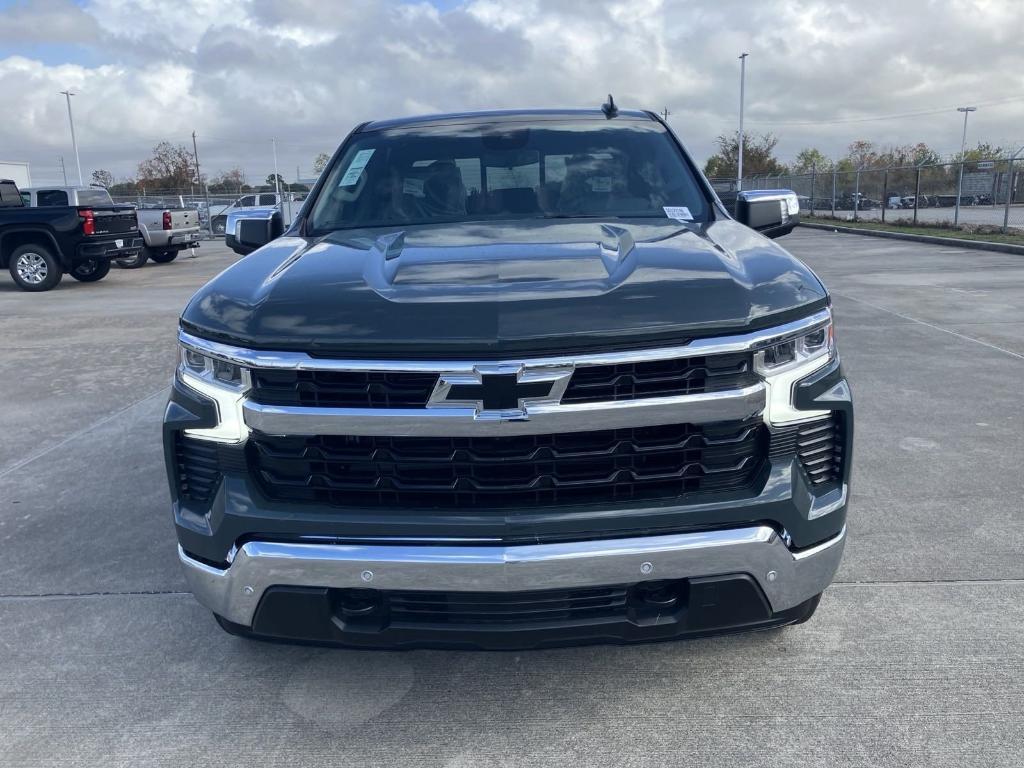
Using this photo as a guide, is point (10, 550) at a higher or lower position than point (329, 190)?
lower

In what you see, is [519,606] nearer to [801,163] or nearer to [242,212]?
[242,212]

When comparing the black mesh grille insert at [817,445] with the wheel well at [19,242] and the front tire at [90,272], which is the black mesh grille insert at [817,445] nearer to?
the wheel well at [19,242]

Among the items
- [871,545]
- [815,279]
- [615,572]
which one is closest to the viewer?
[615,572]

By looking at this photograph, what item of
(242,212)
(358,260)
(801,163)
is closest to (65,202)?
(242,212)

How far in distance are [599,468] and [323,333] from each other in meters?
0.81

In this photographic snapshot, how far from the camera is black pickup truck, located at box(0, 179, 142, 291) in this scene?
14.3 metres

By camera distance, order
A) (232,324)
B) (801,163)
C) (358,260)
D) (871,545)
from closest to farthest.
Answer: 1. (232,324)
2. (358,260)
3. (871,545)
4. (801,163)

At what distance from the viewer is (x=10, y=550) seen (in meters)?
3.92

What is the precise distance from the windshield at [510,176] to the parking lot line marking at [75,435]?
9.09 ft

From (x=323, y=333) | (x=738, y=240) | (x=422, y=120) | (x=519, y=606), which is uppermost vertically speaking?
(x=422, y=120)

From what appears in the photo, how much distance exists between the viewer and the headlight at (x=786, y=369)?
2.28m

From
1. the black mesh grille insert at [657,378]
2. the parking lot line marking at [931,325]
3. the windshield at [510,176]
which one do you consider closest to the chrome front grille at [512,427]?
the black mesh grille insert at [657,378]

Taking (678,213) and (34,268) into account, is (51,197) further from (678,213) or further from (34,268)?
(678,213)

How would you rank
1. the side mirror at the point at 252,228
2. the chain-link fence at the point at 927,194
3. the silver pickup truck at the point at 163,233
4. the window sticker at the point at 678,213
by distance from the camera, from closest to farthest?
the window sticker at the point at 678,213, the side mirror at the point at 252,228, the silver pickup truck at the point at 163,233, the chain-link fence at the point at 927,194
